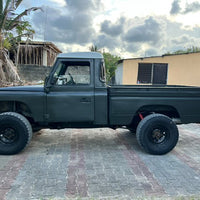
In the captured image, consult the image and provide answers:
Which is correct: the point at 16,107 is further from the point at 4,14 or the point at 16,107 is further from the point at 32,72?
the point at 32,72

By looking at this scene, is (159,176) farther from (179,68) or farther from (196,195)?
(179,68)

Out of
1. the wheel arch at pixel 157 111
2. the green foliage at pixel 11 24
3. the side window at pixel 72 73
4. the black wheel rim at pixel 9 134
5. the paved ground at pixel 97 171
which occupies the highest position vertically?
the green foliage at pixel 11 24

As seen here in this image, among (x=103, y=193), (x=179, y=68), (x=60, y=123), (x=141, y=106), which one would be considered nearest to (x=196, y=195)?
(x=103, y=193)

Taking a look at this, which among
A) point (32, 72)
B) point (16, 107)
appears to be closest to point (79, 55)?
point (16, 107)

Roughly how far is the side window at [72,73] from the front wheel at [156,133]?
1507mm

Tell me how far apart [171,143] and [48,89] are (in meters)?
2.82

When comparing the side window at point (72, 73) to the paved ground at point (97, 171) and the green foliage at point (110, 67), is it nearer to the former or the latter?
the paved ground at point (97, 171)

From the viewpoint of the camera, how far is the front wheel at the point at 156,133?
13.9ft

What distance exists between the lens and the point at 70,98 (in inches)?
164

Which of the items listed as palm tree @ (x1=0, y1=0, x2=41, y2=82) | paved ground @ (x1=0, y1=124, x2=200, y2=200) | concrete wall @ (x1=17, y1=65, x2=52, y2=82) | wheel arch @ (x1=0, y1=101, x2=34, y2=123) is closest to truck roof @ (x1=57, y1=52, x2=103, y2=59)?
wheel arch @ (x1=0, y1=101, x2=34, y2=123)

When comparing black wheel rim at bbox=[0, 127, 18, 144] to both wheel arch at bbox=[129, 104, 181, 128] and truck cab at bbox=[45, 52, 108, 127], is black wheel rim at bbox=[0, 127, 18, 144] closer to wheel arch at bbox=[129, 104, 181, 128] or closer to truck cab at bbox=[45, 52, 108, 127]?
truck cab at bbox=[45, 52, 108, 127]

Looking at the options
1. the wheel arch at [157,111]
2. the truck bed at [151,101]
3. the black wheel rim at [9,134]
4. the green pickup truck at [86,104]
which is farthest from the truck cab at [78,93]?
the wheel arch at [157,111]

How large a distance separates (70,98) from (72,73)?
1.90 feet

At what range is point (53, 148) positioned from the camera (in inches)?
184
